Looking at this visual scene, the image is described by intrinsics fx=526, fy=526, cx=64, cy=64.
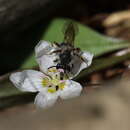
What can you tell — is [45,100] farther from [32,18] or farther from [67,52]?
[32,18]

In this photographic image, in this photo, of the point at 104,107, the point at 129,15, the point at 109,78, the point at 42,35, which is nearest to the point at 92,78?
the point at 109,78

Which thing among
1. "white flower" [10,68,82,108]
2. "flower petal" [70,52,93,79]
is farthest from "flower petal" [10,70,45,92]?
"flower petal" [70,52,93,79]

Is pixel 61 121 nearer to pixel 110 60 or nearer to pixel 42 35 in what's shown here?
pixel 110 60

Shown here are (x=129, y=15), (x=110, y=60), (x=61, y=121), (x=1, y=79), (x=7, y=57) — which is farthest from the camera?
(x=129, y=15)

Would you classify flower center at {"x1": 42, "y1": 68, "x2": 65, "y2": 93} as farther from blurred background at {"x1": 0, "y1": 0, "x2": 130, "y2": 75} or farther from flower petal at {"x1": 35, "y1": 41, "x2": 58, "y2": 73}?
blurred background at {"x1": 0, "y1": 0, "x2": 130, "y2": 75}

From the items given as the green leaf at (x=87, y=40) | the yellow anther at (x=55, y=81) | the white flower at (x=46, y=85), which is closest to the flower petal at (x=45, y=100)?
the white flower at (x=46, y=85)

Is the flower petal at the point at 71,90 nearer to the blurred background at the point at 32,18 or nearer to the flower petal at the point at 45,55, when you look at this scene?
the flower petal at the point at 45,55
